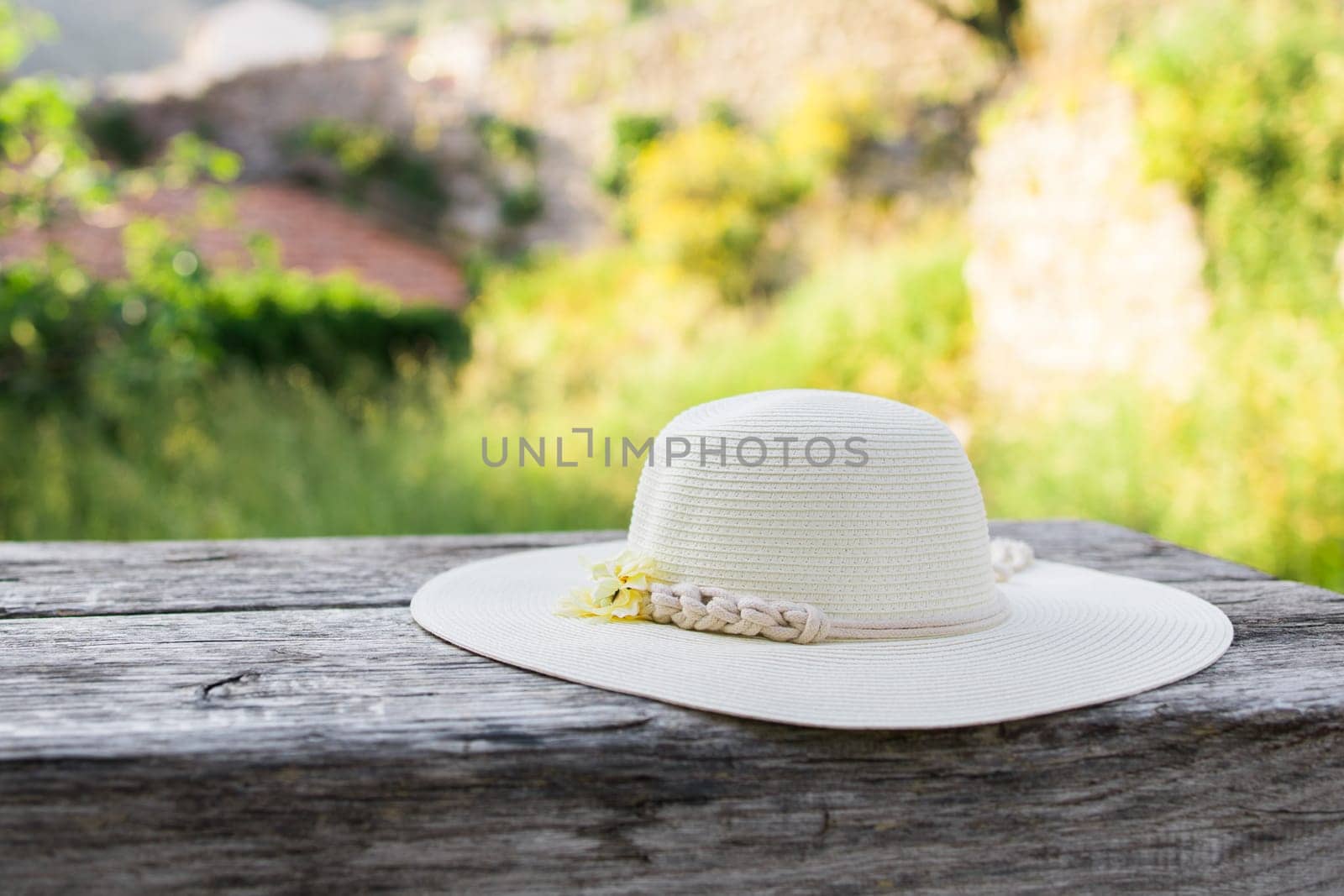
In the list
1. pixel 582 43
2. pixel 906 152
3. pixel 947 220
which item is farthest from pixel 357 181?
pixel 947 220

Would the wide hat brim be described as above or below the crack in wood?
above

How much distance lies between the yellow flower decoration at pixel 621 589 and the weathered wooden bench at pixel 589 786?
142 millimetres

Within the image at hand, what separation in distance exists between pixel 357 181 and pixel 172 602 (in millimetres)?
15772

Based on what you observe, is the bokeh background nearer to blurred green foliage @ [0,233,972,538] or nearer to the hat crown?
blurred green foliage @ [0,233,972,538]

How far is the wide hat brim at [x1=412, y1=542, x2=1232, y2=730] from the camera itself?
0.79 m

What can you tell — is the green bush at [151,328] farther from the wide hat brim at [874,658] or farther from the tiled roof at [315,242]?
the tiled roof at [315,242]

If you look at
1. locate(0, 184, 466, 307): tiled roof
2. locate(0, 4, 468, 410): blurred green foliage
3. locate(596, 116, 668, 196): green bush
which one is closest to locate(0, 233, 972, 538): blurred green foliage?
locate(0, 4, 468, 410): blurred green foliage

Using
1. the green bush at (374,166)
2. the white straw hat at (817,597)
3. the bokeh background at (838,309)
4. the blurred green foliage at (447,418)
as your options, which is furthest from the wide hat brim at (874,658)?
the green bush at (374,166)

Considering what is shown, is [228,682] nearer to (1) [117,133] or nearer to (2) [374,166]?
(2) [374,166]

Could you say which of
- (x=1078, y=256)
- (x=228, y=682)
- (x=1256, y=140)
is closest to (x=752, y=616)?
(x=228, y=682)

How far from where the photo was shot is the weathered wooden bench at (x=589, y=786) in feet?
2.38

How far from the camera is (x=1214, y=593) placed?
1.24 m

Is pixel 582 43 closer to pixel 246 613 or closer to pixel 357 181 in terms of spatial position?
pixel 357 181

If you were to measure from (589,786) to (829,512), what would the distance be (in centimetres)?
35
